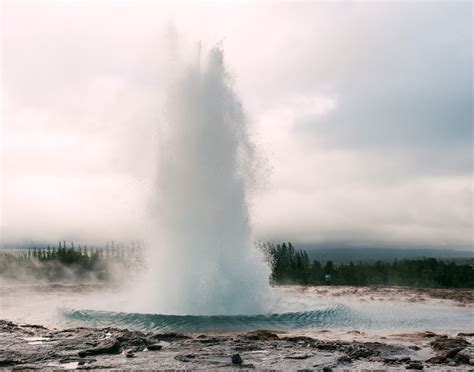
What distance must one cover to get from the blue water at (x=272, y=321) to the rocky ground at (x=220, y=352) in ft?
9.40

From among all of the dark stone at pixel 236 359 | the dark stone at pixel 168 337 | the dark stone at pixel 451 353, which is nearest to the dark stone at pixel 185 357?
the dark stone at pixel 236 359

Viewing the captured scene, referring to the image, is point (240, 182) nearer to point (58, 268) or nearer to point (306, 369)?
point (306, 369)

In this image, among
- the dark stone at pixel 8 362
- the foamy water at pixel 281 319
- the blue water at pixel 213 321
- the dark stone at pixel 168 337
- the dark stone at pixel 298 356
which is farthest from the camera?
the foamy water at pixel 281 319

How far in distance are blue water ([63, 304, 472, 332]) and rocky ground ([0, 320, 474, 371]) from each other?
286cm

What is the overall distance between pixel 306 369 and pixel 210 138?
56.6 feet

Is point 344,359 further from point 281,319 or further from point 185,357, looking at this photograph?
point 281,319

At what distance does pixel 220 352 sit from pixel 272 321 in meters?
7.66

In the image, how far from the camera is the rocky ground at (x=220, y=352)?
12.1m

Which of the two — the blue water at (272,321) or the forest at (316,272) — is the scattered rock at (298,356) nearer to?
the blue water at (272,321)

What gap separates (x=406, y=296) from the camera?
114 feet

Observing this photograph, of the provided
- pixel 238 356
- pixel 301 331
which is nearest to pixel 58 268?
pixel 301 331

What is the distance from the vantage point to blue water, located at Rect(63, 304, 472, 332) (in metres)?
19.5

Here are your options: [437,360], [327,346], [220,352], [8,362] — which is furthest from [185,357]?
[437,360]

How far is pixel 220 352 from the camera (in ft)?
44.0
